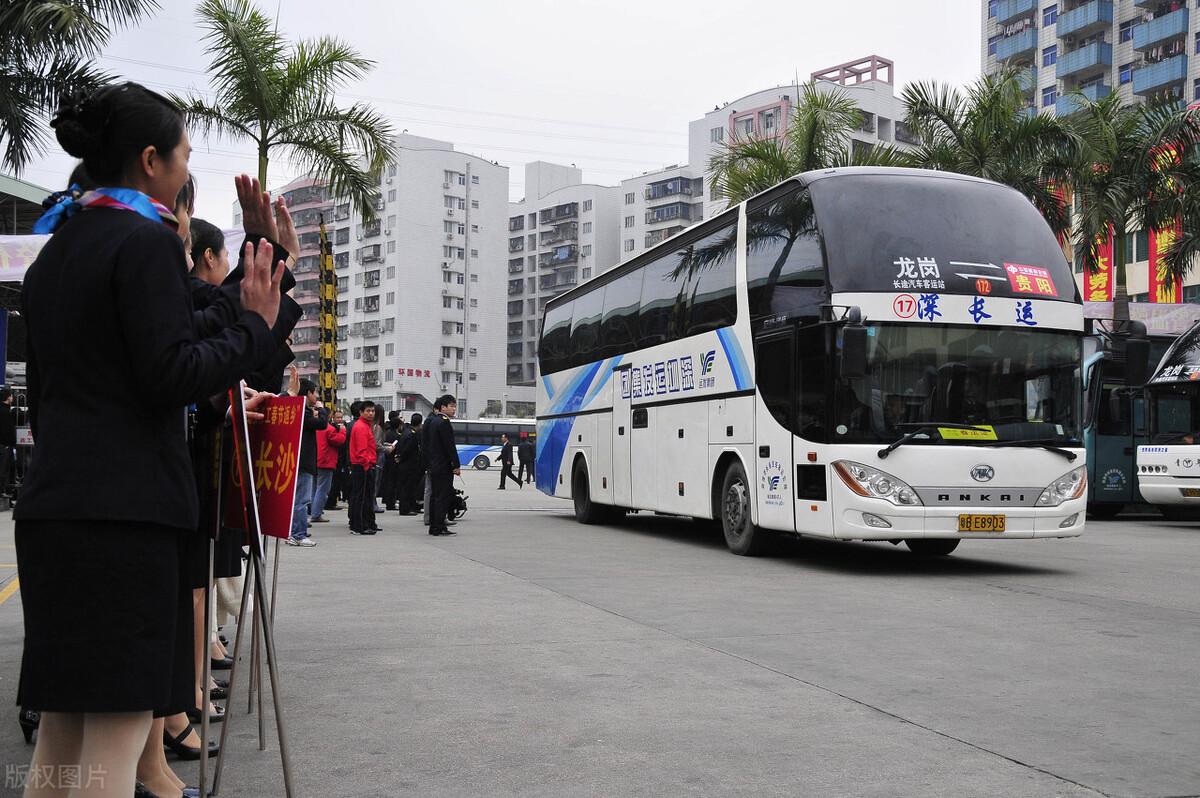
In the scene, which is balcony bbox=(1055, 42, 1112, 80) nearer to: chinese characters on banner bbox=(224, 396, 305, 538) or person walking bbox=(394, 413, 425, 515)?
person walking bbox=(394, 413, 425, 515)

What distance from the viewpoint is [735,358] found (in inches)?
531

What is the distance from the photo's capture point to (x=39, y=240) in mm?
13422

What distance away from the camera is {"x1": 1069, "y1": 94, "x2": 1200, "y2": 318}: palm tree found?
2762 centimetres

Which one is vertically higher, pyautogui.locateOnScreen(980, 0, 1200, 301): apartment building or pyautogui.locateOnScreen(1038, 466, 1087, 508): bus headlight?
pyautogui.locateOnScreen(980, 0, 1200, 301): apartment building

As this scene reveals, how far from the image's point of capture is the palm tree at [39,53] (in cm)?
1432

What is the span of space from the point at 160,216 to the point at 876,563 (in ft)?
36.9

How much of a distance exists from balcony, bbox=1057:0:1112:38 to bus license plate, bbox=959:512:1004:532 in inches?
2553

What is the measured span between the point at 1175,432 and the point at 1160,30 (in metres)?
49.8

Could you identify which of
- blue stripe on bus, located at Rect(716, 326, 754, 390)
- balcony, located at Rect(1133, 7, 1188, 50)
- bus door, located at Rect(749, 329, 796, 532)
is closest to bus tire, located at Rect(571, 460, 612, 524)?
blue stripe on bus, located at Rect(716, 326, 754, 390)

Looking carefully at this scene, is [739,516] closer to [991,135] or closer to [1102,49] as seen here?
[991,135]

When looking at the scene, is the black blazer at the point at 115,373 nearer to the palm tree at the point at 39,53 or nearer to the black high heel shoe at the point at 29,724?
the black high heel shoe at the point at 29,724

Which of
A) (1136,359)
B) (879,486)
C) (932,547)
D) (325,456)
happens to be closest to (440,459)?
(325,456)

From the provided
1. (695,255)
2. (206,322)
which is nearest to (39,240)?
(695,255)

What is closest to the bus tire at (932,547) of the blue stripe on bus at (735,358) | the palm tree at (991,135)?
the blue stripe on bus at (735,358)
